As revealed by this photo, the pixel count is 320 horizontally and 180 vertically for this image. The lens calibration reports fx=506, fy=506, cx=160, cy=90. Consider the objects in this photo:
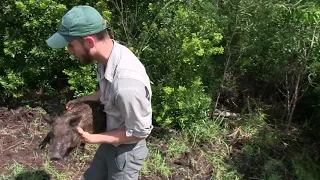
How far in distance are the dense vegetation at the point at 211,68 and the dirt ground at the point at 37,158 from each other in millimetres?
119

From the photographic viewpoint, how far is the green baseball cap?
3100 millimetres

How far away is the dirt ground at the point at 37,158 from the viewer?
203 inches

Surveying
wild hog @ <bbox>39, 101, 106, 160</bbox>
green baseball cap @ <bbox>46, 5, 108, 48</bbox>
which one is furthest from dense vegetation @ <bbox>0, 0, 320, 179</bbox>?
green baseball cap @ <bbox>46, 5, 108, 48</bbox>

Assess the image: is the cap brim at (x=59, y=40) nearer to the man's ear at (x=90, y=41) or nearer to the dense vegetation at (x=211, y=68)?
the man's ear at (x=90, y=41)

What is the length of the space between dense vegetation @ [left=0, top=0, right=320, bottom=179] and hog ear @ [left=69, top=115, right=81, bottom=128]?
6.63 ft

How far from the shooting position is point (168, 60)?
542cm

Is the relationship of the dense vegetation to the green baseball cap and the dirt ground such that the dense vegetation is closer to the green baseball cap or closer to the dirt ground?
the dirt ground

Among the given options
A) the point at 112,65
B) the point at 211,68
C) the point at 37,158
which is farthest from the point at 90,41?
the point at 211,68

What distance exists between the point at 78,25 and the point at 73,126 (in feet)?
2.27

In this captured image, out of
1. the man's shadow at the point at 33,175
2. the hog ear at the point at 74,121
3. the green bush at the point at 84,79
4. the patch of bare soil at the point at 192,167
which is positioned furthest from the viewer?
the green bush at the point at 84,79

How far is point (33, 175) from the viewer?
16.6ft

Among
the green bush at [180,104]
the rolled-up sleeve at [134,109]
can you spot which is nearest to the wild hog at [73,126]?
the rolled-up sleeve at [134,109]

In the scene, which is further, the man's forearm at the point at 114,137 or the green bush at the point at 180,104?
the green bush at the point at 180,104

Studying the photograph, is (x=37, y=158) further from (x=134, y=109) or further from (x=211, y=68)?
(x=134, y=109)
